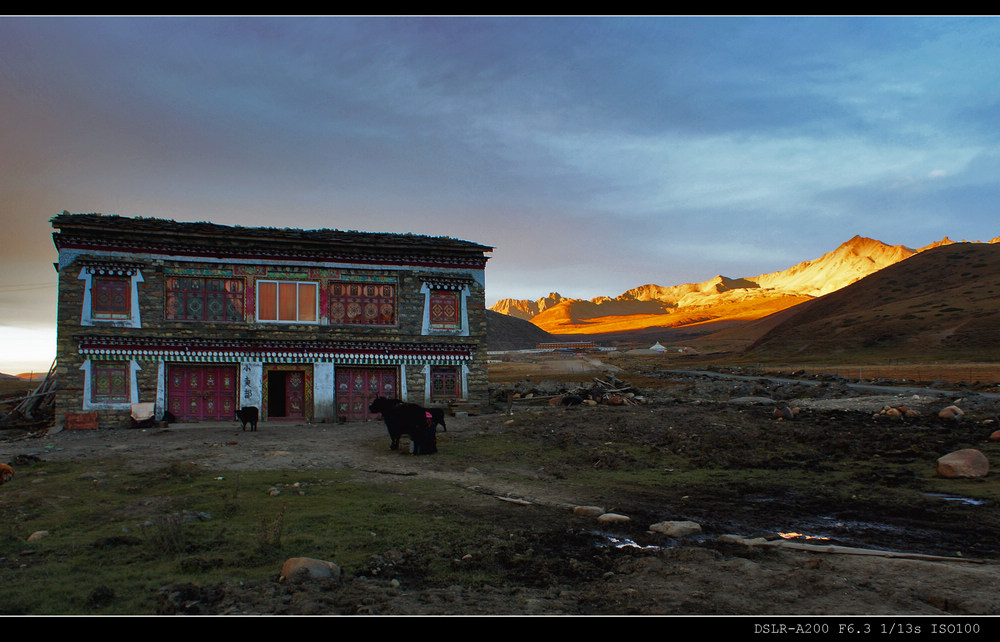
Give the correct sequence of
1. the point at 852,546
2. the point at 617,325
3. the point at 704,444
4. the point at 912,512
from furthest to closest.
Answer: the point at 617,325, the point at 704,444, the point at 912,512, the point at 852,546

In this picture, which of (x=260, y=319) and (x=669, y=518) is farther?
(x=260, y=319)

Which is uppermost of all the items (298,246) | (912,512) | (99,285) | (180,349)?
(298,246)

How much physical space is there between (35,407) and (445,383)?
17.8 m

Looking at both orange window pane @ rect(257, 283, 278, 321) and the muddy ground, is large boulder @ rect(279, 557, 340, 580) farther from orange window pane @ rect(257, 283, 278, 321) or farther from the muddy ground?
orange window pane @ rect(257, 283, 278, 321)

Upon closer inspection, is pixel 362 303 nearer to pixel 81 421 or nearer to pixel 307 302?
pixel 307 302

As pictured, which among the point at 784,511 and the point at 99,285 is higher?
the point at 99,285

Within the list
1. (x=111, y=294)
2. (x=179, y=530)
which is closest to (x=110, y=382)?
(x=111, y=294)

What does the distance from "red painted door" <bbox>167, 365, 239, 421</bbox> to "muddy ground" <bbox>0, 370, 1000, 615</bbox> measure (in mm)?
3396

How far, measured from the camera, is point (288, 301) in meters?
24.1

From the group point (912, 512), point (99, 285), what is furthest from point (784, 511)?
point (99, 285)

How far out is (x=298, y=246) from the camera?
23875 millimetres

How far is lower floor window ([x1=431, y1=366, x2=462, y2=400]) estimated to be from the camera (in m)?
25.1

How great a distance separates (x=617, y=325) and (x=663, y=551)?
17982 centimetres

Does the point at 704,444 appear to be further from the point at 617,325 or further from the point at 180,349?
the point at 617,325
